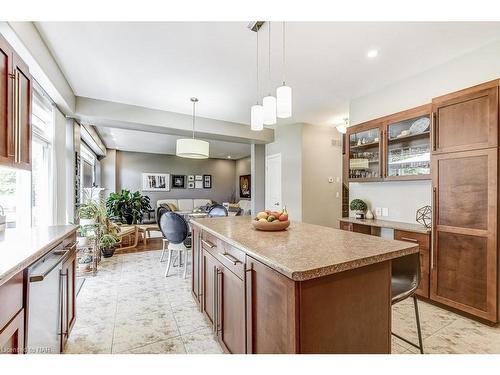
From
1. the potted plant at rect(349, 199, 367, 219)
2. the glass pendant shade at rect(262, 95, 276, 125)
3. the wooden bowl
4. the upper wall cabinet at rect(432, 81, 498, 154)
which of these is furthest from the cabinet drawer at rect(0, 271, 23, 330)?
the potted plant at rect(349, 199, 367, 219)

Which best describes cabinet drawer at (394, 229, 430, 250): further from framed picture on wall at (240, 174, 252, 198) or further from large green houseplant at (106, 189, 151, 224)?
framed picture on wall at (240, 174, 252, 198)

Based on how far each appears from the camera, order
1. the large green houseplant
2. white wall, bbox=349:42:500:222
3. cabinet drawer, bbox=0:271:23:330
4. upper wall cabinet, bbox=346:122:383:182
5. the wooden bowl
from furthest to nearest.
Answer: the large green houseplant → upper wall cabinet, bbox=346:122:383:182 → white wall, bbox=349:42:500:222 → the wooden bowl → cabinet drawer, bbox=0:271:23:330

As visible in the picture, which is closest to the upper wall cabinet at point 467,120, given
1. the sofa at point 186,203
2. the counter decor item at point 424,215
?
the counter decor item at point 424,215

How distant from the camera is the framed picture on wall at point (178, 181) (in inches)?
377

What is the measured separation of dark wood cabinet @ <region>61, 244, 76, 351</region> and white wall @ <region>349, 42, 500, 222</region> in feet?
11.8

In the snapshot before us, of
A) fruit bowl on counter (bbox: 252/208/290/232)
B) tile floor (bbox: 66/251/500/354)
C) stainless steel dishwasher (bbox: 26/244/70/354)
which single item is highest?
fruit bowl on counter (bbox: 252/208/290/232)

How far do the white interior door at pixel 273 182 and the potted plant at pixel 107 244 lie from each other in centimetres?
330

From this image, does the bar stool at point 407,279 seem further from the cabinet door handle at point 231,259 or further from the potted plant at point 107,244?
the potted plant at point 107,244

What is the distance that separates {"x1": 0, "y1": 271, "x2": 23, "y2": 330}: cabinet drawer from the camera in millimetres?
1030

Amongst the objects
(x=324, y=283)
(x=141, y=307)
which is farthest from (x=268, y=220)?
(x=141, y=307)

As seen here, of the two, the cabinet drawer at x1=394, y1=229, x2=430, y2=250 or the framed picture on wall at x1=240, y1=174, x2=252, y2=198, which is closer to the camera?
the cabinet drawer at x1=394, y1=229, x2=430, y2=250

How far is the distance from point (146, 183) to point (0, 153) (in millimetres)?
7794

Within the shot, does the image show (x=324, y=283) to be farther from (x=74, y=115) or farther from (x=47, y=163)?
(x=74, y=115)

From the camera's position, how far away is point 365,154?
144 inches
